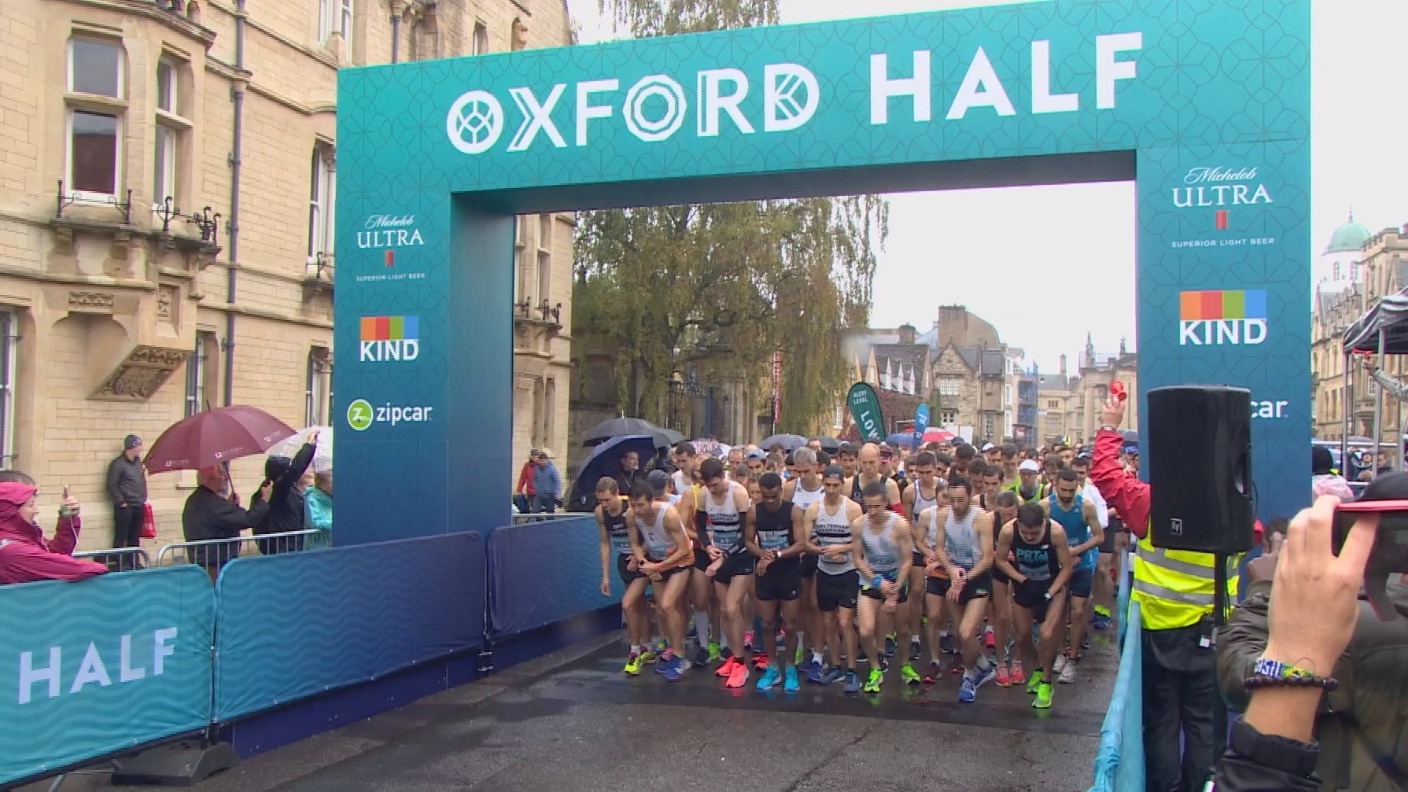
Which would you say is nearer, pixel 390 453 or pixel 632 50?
pixel 632 50

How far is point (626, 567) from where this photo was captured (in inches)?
411

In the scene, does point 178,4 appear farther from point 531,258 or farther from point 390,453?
point 531,258

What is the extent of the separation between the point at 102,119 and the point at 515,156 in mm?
6974

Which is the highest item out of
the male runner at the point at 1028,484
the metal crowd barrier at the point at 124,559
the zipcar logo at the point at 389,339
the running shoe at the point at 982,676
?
the zipcar logo at the point at 389,339

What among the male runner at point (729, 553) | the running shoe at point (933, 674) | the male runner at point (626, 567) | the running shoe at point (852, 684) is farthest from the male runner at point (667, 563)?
the running shoe at point (933, 674)

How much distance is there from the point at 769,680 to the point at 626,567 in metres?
1.67

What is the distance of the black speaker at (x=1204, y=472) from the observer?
4.61 metres

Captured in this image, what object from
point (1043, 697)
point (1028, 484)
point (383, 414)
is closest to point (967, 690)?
point (1043, 697)

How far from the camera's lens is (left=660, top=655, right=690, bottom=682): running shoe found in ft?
32.7

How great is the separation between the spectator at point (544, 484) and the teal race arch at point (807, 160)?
683 centimetres

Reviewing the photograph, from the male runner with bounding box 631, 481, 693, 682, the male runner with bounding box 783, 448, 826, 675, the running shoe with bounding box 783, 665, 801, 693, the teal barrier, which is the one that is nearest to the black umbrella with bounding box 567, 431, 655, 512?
the male runner with bounding box 631, 481, 693, 682

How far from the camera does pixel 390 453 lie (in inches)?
383

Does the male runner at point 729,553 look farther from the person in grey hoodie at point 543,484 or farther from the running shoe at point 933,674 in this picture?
the person in grey hoodie at point 543,484

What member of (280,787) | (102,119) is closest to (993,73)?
(280,787)
